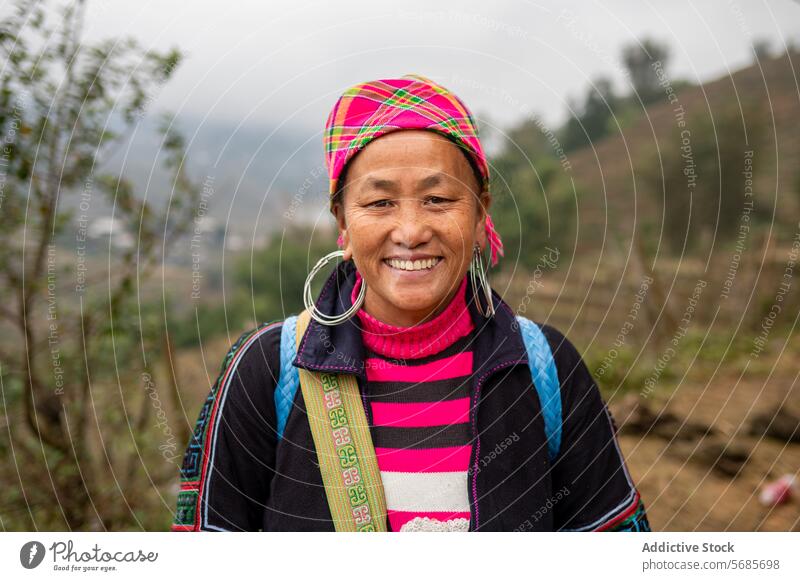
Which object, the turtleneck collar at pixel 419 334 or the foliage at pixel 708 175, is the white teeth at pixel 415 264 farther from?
the foliage at pixel 708 175

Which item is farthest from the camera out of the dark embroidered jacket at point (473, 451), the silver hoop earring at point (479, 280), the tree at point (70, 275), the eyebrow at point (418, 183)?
the tree at point (70, 275)

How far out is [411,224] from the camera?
1440 mm

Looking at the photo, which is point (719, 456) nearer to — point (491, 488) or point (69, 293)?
point (491, 488)

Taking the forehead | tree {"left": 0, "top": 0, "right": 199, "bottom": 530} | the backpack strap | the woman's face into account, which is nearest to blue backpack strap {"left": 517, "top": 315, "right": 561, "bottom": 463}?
the backpack strap

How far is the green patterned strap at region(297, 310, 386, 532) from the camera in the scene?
4.94 feet

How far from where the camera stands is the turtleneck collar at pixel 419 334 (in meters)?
1.60

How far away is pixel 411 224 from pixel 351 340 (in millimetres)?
354

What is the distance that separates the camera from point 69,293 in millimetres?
2820

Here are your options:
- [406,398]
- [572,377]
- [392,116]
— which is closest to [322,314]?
[406,398]

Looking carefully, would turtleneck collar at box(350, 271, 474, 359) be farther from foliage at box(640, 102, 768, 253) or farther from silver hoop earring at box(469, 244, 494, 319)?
foliage at box(640, 102, 768, 253)

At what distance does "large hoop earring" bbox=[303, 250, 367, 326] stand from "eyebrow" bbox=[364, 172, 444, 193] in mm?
277

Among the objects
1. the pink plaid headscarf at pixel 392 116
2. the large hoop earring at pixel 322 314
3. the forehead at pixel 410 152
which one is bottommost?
the large hoop earring at pixel 322 314

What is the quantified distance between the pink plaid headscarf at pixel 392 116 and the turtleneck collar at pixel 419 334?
1.22 ft

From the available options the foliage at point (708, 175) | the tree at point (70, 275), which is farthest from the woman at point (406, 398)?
the foliage at point (708, 175)
